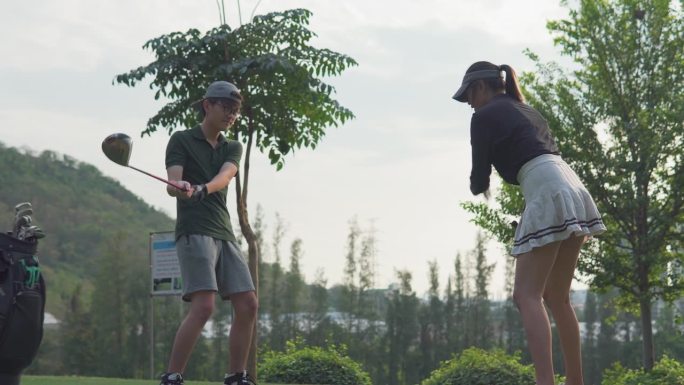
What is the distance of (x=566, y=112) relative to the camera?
68.1 feet

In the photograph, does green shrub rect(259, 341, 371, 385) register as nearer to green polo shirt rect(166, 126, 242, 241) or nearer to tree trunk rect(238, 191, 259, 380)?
tree trunk rect(238, 191, 259, 380)

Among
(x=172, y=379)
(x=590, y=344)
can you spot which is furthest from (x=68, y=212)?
(x=172, y=379)

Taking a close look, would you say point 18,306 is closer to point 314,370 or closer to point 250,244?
point 250,244

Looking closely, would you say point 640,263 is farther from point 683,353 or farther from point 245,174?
point 683,353

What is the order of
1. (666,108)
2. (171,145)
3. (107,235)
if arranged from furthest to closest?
(107,235), (666,108), (171,145)

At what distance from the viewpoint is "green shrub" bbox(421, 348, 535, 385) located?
13.8 metres

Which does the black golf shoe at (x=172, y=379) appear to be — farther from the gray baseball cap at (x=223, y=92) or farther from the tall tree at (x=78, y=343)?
the tall tree at (x=78, y=343)

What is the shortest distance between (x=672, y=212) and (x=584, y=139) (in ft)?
7.08

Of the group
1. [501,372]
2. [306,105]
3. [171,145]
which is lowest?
[501,372]

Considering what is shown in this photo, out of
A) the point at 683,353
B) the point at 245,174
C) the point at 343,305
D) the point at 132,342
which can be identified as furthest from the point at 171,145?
the point at 132,342

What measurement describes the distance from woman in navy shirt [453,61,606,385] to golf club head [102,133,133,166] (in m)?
1.87

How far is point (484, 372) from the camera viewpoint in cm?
1403

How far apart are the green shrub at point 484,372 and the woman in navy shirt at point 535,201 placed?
771 centimetres

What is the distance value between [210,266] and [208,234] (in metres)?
0.19
